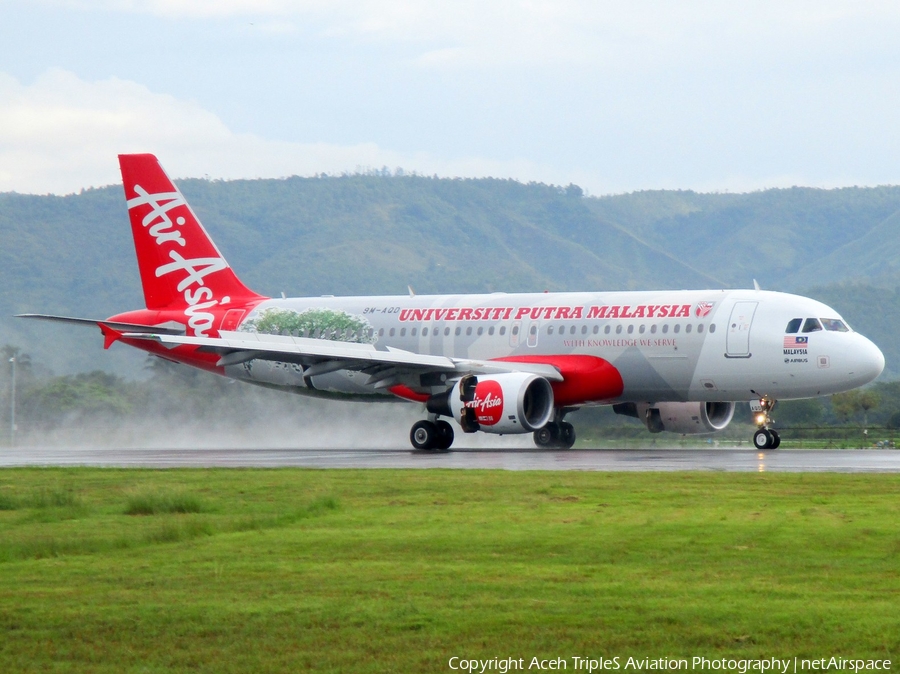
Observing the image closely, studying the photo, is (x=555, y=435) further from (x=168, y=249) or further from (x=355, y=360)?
(x=168, y=249)

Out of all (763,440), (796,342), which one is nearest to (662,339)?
(796,342)

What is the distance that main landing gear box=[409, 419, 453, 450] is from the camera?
3419 cm

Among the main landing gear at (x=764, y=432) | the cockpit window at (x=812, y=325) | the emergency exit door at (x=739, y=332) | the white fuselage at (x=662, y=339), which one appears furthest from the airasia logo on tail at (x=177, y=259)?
the cockpit window at (x=812, y=325)

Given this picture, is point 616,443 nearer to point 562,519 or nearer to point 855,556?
point 562,519

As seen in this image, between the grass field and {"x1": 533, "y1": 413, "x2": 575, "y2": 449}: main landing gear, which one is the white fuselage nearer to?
{"x1": 533, "y1": 413, "x2": 575, "y2": 449}: main landing gear

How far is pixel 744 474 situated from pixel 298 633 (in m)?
13.6

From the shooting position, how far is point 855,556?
11438mm

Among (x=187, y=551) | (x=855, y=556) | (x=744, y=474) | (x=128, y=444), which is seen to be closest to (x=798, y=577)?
(x=855, y=556)

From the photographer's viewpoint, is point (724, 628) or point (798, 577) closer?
point (724, 628)

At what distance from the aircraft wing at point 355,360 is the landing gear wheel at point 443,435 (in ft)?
4.21

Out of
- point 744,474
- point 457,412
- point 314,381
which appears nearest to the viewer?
point 744,474

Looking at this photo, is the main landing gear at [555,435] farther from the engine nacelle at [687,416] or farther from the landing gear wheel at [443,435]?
the landing gear wheel at [443,435]

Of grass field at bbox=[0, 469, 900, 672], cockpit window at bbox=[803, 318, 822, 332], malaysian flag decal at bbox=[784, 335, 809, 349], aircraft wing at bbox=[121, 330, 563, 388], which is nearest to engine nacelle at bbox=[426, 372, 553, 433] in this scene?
aircraft wing at bbox=[121, 330, 563, 388]

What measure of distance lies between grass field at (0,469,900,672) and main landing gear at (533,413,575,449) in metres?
18.4
